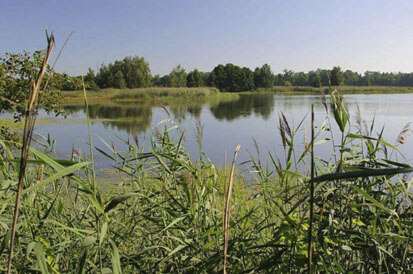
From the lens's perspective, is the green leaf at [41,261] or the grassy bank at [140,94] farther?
the grassy bank at [140,94]

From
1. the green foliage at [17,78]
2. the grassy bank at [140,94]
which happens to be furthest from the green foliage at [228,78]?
the green foliage at [17,78]

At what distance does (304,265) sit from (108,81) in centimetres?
4146

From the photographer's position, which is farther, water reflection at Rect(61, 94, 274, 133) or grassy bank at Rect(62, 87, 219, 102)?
grassy bank at Rect(62, 87, 219, 102)

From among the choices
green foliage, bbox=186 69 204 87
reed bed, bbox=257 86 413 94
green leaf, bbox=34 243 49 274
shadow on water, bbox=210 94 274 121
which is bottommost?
shadow on water, bbox=210 94 274 121

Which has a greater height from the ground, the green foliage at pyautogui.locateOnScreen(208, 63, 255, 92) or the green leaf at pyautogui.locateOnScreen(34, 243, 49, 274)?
the green foliage at pyautogui.locateOnScreen(208, 63, 255, 92)

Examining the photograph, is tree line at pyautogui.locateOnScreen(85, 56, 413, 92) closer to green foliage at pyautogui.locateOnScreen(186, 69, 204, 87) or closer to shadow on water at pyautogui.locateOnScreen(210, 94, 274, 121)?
green foliage at pyautogui.locateOnScreen(186, 69, 204, 87)

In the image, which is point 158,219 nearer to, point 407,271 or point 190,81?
point 407,271

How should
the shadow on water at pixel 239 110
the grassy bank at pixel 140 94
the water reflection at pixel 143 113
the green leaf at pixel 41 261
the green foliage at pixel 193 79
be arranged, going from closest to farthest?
the green leaf at pixel 41 261
the water reflection at pixel 143 113
the shadow on water at pixel 239 110
the grassy bank at pixel 140 94
the green foliage at pixel 193 79

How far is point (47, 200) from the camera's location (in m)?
1.75

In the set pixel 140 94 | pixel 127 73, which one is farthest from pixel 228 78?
pixel 140 94

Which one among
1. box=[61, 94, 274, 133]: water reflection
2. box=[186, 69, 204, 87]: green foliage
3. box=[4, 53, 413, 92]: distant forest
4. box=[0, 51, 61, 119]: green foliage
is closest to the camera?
box=[0, 51, 61, 119]: green foliage

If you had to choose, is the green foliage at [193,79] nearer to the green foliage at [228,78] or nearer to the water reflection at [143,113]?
the green foliage at [228,78]

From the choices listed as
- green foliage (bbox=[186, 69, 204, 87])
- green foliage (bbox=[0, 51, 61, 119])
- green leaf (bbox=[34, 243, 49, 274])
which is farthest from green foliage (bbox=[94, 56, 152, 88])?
green leaf (bbox=[34, 243, 49, 274])

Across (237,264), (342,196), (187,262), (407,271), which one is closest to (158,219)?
(187,262)
